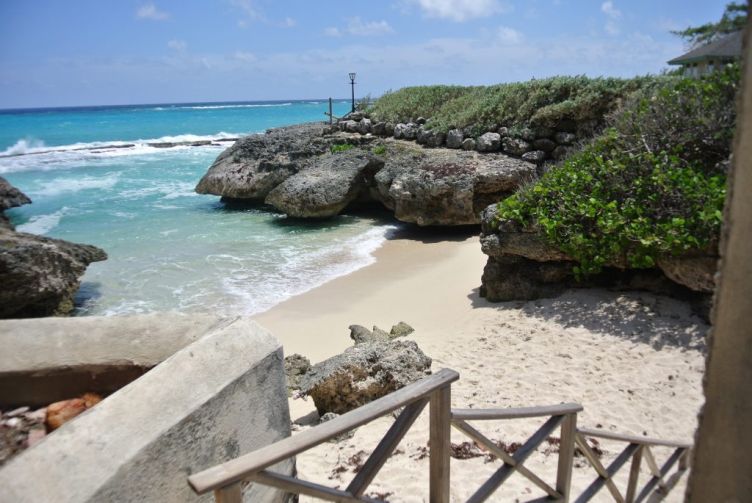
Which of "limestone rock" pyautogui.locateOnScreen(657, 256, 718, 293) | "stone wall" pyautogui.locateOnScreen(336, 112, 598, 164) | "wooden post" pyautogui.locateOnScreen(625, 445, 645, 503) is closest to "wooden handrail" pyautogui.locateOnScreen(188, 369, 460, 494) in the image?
"wooden post" pyautogui.locateOnScreen(625, 445, 645, 503)

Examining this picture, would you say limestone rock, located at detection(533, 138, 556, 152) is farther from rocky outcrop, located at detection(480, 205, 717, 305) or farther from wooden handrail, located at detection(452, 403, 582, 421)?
wooden handrail, located at detection(452, 403, 582, 421)

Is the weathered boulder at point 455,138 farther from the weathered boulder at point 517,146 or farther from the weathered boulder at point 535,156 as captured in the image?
the weathered boulder at point 535,156

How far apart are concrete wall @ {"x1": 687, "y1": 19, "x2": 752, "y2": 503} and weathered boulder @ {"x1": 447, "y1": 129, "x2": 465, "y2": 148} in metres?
15.2

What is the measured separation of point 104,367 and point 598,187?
23.2 ft

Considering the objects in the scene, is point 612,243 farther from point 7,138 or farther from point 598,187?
point 7,138

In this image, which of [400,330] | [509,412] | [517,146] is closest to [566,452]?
[509,412]

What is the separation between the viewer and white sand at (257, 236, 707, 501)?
459 cm

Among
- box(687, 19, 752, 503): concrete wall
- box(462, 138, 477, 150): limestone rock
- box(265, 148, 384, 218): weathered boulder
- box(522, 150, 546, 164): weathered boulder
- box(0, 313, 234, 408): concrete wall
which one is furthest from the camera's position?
box(265, 148, 384, 218): weathered boulder

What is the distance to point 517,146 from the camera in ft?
48.0

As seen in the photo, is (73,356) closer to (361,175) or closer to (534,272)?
(534,272)

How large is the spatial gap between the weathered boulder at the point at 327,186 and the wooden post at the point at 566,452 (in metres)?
12.9

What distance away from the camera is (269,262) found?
41.6 ft

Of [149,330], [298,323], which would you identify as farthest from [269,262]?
[149,330]

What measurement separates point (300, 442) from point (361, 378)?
3.70m
